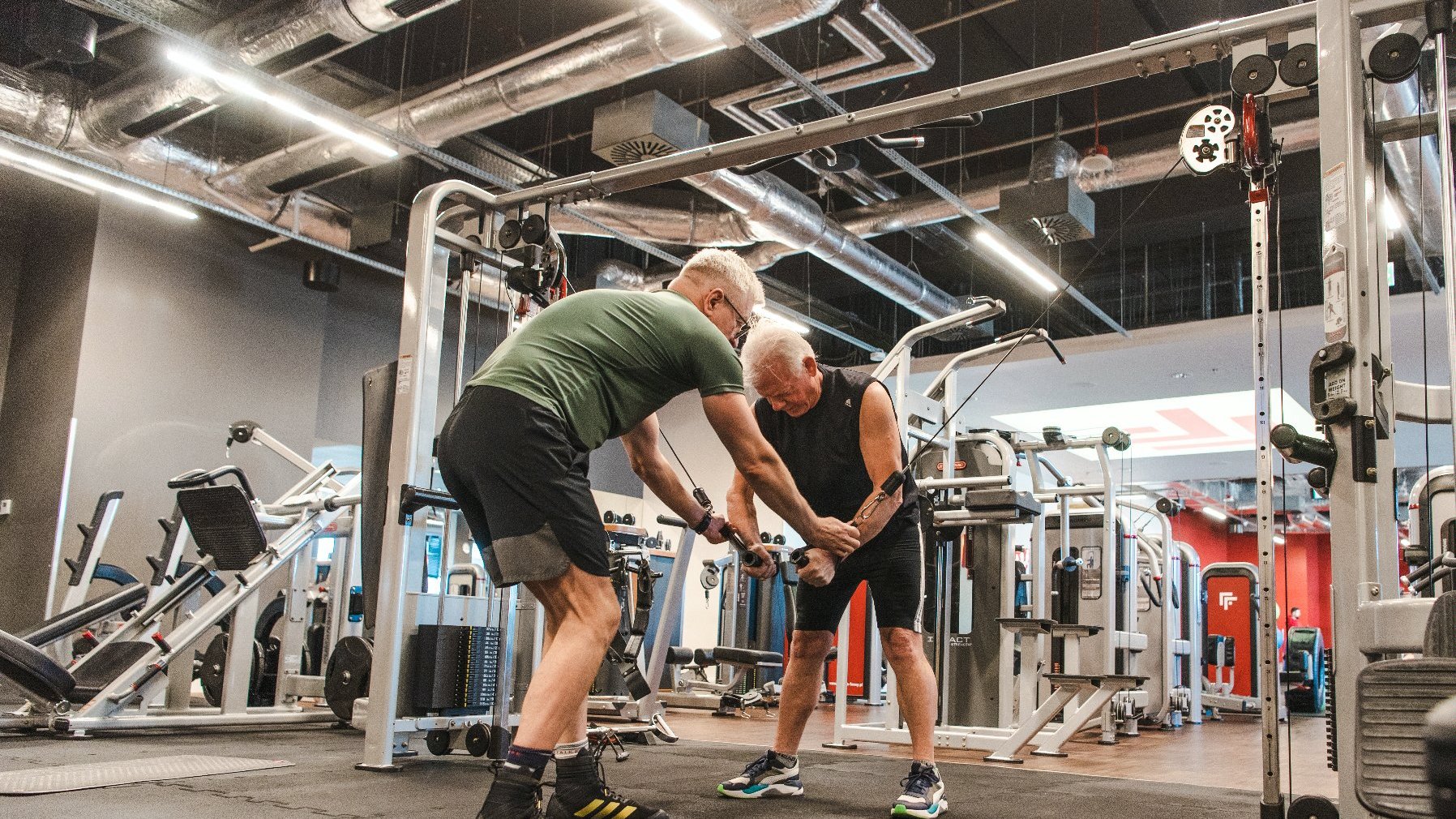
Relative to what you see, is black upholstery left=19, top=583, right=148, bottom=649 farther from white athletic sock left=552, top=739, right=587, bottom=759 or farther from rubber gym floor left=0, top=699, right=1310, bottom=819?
white athletic sock left=552, top=739, right=587, bottom=759

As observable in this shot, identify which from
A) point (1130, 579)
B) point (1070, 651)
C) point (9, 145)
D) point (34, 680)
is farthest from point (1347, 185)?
point (9, 145)

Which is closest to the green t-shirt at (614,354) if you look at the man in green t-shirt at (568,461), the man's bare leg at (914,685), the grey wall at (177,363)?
the man in green t-shirt at (568,461)

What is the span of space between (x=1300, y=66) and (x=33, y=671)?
468cm

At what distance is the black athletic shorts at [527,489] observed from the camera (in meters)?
2.13

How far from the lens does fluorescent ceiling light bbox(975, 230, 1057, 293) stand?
26.5 ft

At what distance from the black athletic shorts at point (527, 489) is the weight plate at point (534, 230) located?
1.94 meters

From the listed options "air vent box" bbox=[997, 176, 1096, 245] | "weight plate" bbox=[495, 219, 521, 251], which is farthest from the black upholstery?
"air vent box" bbox=[997, 176, 1096, 245]

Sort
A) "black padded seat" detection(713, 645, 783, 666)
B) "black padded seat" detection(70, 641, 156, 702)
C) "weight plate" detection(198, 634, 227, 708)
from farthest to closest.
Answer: "black padded seat" detection(713, 645, 783, 666)
"weight plate" detection(198, 634, 227, 708)
"black padded seat" detection(70, 641, 156, 702)

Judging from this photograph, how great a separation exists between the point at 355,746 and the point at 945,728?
2.70 meters

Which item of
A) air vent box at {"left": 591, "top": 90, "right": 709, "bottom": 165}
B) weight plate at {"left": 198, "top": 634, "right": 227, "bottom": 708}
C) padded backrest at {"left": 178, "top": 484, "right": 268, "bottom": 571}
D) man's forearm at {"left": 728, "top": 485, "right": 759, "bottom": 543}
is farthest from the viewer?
air vent box at {"left": 591, "top": 90, "right": 709, "bottom": 165}

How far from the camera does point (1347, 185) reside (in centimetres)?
226

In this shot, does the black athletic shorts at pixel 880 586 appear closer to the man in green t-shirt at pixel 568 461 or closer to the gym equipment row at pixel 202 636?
the man in green t-shirt at pixel 568 461

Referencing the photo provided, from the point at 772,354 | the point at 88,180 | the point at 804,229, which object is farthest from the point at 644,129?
the point at 88,180

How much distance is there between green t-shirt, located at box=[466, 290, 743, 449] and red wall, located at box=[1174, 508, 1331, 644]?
1956 centimetres
